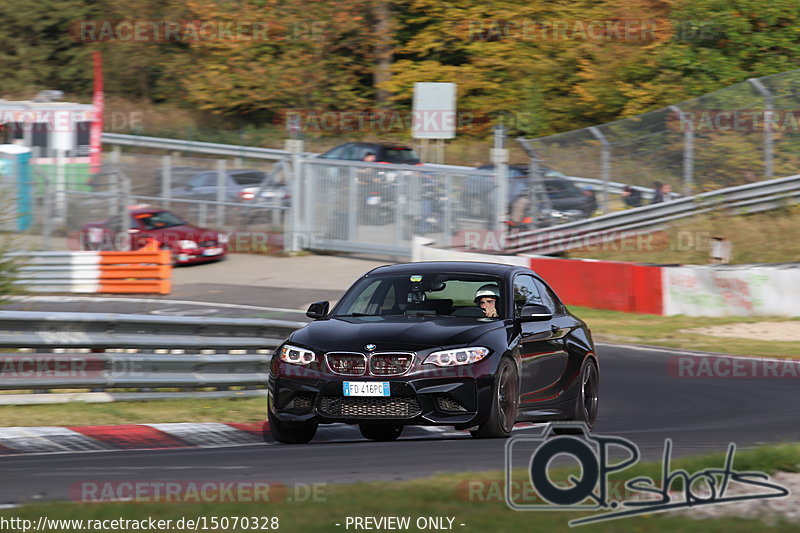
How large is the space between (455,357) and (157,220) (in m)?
19.7

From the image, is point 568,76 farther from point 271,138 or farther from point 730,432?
point 730,432

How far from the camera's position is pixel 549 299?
10.6 meters

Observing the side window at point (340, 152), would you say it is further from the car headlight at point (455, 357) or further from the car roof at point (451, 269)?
the car headlight at point (455, 357)

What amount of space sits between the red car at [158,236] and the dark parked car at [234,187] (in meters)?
2.04

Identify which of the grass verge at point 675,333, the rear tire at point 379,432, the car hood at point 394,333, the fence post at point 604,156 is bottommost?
the grass verge at point 675,333

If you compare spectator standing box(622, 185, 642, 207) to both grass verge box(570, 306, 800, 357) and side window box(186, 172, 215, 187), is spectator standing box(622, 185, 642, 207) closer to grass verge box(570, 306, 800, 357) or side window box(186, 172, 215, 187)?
grass verge box(570, 306, 800, 357)

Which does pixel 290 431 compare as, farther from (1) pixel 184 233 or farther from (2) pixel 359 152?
(2) pixel 359 152

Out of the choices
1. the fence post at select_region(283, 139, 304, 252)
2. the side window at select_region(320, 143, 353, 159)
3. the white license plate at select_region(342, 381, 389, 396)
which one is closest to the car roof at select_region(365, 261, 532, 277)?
the white license plate at select_region(342, 381, 389, 396)

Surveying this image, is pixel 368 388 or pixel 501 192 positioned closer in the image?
pixel 368 388

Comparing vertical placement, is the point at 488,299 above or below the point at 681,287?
above

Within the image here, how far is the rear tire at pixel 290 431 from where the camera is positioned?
908 cm

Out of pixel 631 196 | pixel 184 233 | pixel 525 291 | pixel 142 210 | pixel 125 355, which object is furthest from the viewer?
pixel 184 233

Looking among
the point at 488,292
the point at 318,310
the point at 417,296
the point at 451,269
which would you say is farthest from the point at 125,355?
the point at 488,292

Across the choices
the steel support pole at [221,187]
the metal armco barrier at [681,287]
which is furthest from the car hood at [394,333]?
the steel support pole at [221,187]
